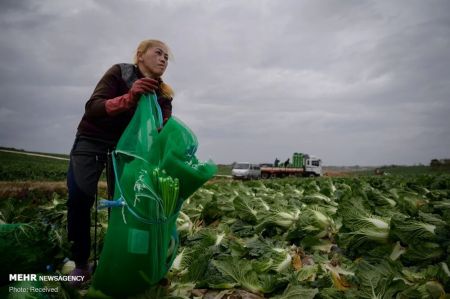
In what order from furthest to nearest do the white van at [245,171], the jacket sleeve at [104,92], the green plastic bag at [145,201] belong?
1. the white van at [245,171]
2. the jacket sleeve at [104,92]
3. the green plastic bag at [145,201]

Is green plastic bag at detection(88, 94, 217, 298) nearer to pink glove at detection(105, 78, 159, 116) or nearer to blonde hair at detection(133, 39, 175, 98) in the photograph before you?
pink glove at detection(105, 78, 159, 116)

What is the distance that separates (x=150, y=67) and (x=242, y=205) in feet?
8.33

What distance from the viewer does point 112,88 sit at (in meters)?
2.45

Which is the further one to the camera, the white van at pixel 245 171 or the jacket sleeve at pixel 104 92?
the white van at pixel 245 171

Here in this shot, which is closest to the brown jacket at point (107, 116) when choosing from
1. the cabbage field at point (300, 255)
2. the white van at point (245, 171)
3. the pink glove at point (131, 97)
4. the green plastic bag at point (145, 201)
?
the pink glove at point (131, 97)

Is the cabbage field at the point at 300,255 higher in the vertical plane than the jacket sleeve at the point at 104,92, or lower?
lower

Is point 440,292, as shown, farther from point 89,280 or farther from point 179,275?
point 89,280

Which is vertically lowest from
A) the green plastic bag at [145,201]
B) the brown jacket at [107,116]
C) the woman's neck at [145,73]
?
the green plastic bag at [145,201]

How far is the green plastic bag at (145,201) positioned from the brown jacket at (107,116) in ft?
1.51

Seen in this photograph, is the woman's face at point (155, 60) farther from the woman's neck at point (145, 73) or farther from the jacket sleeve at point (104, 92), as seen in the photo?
the jacket sleeve at point (104, 92)

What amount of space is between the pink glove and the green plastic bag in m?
0.14

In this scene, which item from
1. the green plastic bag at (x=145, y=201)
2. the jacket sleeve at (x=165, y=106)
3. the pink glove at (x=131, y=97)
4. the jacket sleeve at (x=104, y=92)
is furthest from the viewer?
the jacket sleeve at (x=165, y=106)

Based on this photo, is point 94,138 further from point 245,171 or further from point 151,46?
point 245,171

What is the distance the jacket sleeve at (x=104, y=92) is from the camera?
230 centimetres
